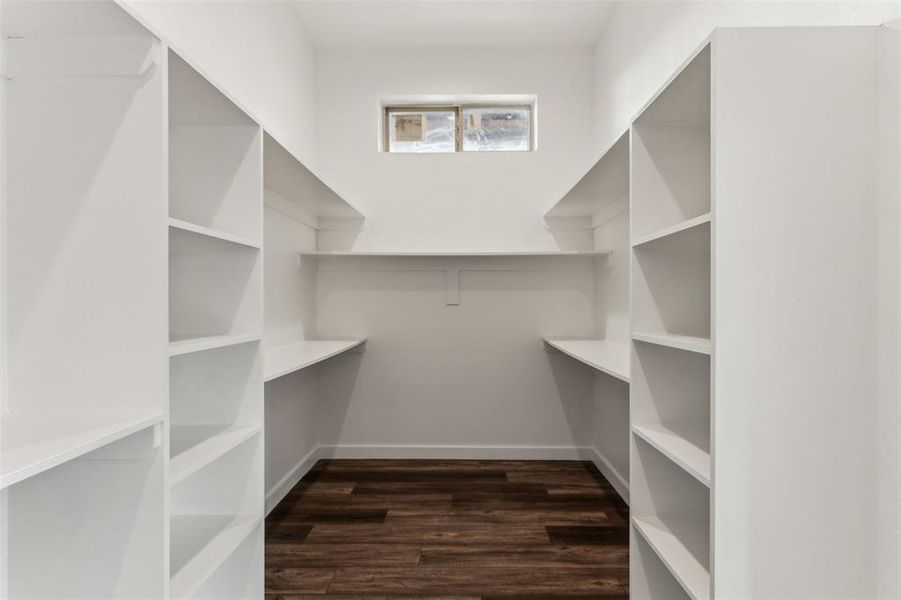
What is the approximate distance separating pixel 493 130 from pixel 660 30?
1422 millimetres

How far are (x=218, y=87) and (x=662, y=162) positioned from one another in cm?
135

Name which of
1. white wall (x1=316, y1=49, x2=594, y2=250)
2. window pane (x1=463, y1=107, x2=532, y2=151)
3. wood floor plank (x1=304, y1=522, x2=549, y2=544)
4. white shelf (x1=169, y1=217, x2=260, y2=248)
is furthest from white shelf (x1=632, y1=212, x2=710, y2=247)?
window pane (x1=463, y1=107, x2=532, y2=151)

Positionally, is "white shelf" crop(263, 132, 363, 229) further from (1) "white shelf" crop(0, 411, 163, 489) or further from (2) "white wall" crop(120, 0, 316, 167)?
(1) "white shelf" crop(0, 411, 163, 489)

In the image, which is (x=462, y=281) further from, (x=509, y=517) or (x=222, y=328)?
(x=222, y=328)

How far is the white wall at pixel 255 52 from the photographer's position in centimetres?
173

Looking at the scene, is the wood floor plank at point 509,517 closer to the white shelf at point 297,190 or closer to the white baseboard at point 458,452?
the white baseboard at point 458,452

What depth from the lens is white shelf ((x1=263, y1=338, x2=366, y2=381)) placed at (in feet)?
5.99

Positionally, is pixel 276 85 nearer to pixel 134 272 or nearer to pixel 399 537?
pixel 134 272

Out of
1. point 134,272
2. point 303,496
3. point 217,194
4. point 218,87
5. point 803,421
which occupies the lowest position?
point 303,496

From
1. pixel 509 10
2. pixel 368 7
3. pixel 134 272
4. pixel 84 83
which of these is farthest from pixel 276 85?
pixel 134 272

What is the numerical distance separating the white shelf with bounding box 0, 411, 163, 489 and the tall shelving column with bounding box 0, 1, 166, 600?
0.9 inches

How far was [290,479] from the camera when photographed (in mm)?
2812

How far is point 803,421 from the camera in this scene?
1.06 meters

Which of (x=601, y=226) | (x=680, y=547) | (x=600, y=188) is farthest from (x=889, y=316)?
(x=601, y=226)
